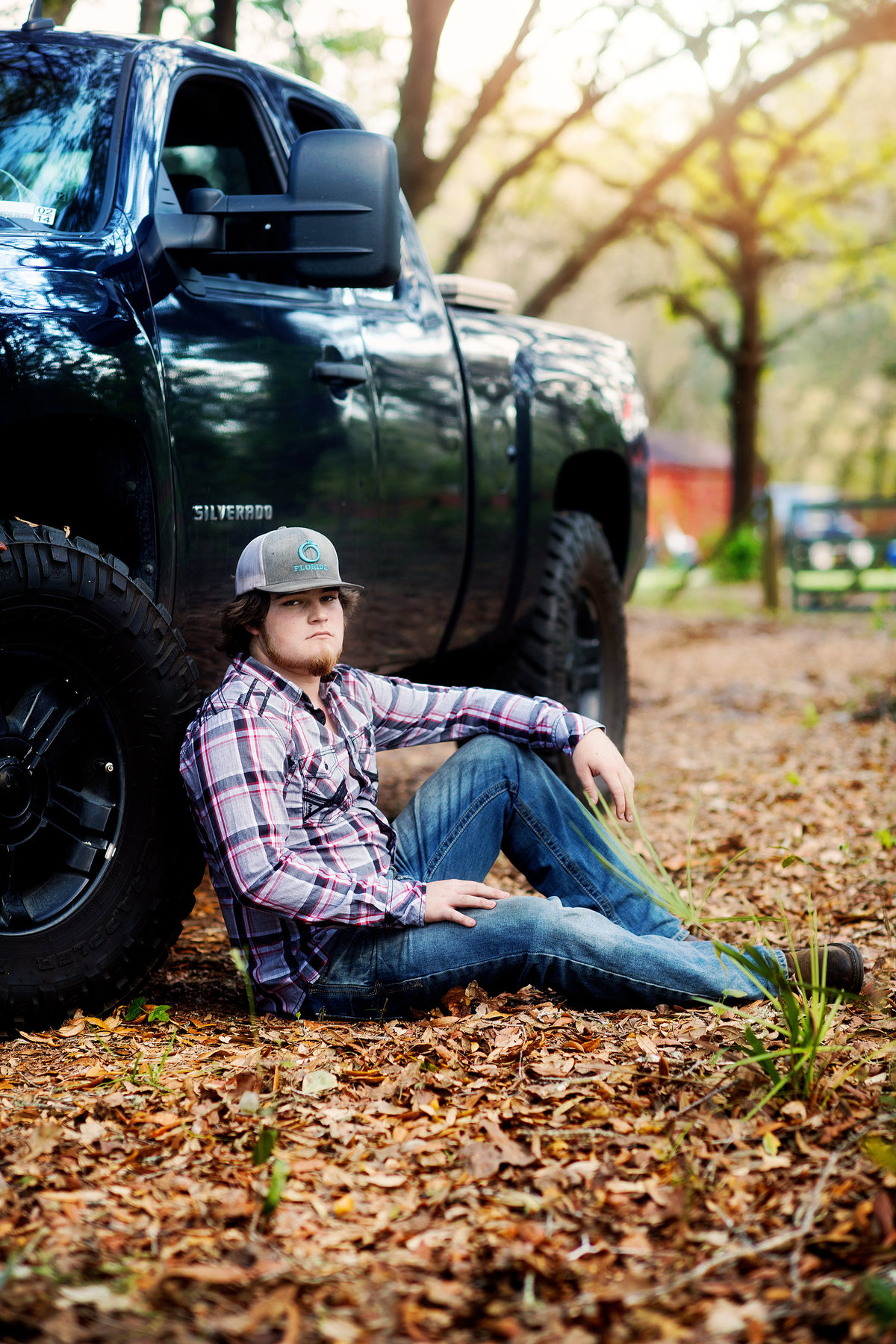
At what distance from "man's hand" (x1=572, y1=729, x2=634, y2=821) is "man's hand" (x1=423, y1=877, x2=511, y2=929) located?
0.46 m

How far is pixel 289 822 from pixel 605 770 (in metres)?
0.90

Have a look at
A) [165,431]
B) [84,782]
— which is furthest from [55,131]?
[84,782]

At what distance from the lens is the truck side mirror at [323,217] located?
332cm

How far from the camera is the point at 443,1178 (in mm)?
2449

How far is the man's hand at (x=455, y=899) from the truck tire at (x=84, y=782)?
555 millimetres

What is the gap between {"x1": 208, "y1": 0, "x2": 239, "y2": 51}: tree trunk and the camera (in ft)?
27.7

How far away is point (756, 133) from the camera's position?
58.1 feet

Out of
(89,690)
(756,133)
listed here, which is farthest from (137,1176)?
(756,133)

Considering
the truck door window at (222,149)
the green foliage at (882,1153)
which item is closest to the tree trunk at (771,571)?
the truck door window at (222,149)

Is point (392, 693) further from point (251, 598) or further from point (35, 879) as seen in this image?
point (35, 879)

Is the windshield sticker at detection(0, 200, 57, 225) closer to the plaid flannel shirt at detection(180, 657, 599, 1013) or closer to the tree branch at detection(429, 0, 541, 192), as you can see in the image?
the plaid flannel shirt at detection(180, 657, 599, 1013)

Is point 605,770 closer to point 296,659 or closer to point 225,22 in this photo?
point 296,659

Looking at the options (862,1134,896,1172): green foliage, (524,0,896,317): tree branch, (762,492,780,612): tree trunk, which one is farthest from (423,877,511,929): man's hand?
(762,492,780,612): tree trunk

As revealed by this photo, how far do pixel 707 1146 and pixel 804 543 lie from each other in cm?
1481
